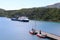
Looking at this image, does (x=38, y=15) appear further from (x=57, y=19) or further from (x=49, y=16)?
(x=57, y=19)

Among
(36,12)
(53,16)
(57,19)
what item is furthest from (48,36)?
(36,12)

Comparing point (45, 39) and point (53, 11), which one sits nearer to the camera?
point (45, 39)

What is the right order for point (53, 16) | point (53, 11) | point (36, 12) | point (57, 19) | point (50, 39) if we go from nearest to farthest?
point (50, 39), point (57, 19), point (53, 16), point (53, 11), point (36, 12)

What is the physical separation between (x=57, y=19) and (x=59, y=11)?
17773 mm

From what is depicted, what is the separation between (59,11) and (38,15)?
66.7 ft

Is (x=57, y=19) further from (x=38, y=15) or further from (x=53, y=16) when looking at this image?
(x=38, y=15)

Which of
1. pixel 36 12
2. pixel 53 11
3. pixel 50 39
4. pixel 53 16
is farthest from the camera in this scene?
pixel 36 12

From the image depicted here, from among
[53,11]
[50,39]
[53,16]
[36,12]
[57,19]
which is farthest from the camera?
[36,12]

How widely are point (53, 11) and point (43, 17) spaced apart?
12395 millimetres

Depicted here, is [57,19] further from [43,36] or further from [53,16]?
[43,36]

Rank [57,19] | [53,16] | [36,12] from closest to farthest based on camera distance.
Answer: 1. [57,19]
2. [53,16]
3. [36,12]

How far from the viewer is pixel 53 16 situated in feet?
480

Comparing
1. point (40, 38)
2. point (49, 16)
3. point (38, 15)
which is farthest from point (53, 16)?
point (40, 38)

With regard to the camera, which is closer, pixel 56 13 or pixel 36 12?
pixel 56 13
